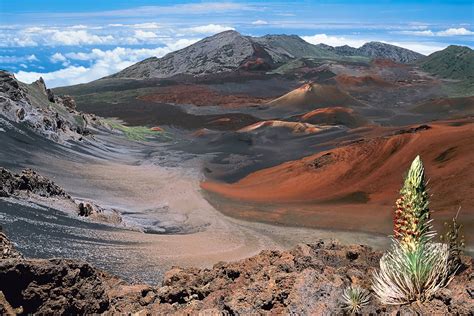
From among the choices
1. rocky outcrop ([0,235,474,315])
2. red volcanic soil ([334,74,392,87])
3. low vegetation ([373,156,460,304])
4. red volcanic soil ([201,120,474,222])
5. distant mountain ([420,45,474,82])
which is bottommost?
red volcanic soil ([201,120,474,222])

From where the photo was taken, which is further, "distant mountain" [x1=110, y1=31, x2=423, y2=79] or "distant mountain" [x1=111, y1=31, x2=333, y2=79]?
"distant mountain" [x1=111, y1=31, x2=333, y2=79]

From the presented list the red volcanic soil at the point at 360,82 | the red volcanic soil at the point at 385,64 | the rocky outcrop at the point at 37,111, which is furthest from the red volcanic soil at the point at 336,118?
the red volcanic soil at the point at 385,64

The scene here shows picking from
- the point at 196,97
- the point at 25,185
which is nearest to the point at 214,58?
the point at 196,97

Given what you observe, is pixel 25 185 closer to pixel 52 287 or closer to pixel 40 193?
pixel 40 193

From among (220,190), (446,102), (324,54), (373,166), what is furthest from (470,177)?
(324,54)

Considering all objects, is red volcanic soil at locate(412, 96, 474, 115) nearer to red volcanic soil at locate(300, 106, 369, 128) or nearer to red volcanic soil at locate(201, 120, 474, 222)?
red volcanic soil at locate(300, 106, 369, 128)

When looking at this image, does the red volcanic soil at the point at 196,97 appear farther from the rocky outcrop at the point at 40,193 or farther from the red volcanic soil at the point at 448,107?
the rocky outcrop at the point at 40,193

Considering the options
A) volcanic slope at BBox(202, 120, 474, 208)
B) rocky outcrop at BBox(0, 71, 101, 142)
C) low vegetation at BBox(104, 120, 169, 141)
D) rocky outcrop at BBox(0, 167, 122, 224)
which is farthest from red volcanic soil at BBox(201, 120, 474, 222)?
low vegetation at BBox(104, 120, 169, 141)
